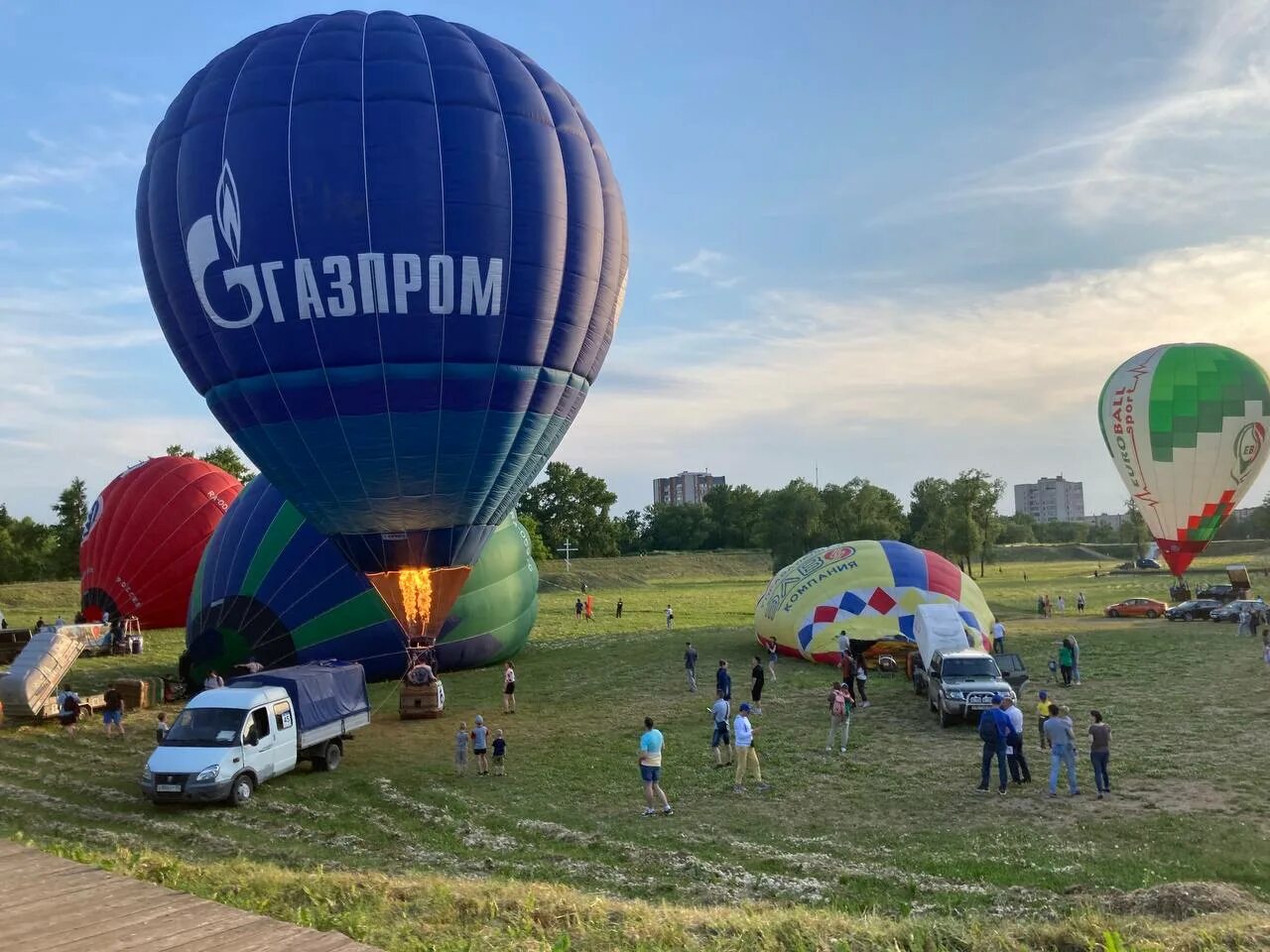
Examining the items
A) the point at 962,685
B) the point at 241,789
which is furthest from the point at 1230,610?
the point at 241,789

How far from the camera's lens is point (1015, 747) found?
13.0m

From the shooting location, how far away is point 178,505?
1378 inches

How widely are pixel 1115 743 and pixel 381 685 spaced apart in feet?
51.4

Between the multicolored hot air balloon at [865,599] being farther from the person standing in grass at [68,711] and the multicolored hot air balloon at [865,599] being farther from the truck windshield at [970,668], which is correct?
the person standing in grass at [68,711]

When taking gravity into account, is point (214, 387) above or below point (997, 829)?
above

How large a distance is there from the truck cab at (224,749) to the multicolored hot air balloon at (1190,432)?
115ft

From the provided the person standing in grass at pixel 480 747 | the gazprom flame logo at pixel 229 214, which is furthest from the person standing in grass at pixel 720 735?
the gazprom flame logo at pixel 229 214

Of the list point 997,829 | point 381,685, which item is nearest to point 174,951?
point 997,829

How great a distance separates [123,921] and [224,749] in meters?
9.11

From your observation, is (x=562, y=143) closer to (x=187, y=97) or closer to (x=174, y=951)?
(x=187, y=97)

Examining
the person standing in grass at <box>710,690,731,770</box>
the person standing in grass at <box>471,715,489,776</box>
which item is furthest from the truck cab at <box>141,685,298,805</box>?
the person standing in grass at <box>710,690,731,770</box>

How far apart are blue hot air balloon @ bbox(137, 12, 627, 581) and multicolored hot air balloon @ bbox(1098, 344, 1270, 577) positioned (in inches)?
1120

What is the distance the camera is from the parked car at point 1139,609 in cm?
3650

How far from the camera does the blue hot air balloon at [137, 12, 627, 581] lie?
16688 millimetres
